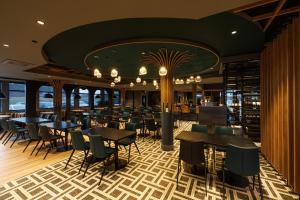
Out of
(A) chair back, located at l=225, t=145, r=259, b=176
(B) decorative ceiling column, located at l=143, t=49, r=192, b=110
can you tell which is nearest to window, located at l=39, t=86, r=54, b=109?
(B) decorative ceiling column, located at l=143, t=49, r=192, b=110

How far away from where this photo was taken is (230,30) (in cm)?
336

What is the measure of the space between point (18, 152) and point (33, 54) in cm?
328

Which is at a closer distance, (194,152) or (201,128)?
(194,152)

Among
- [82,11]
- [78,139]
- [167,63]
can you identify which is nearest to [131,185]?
[78,139]

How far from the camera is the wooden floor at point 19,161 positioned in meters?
Result: 3.51

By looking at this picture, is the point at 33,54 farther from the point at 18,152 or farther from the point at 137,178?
the point at 137,178

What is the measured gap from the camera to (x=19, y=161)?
4.18 meters

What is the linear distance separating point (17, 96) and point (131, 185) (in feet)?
36.4

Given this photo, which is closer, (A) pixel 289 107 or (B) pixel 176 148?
(A) pixel 289 107

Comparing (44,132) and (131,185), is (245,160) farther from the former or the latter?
(44,132)

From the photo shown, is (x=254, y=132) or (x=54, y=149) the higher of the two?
(x=254, y=132)

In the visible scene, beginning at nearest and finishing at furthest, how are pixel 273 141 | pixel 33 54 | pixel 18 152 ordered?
1. pixel 273 141
2. pixel 33 54
3. pixel 18 152

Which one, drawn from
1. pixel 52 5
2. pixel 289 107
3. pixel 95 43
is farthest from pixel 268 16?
pixel 95 43

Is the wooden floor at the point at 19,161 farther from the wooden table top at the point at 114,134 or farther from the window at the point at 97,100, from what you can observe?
the window at the point at 97,100
